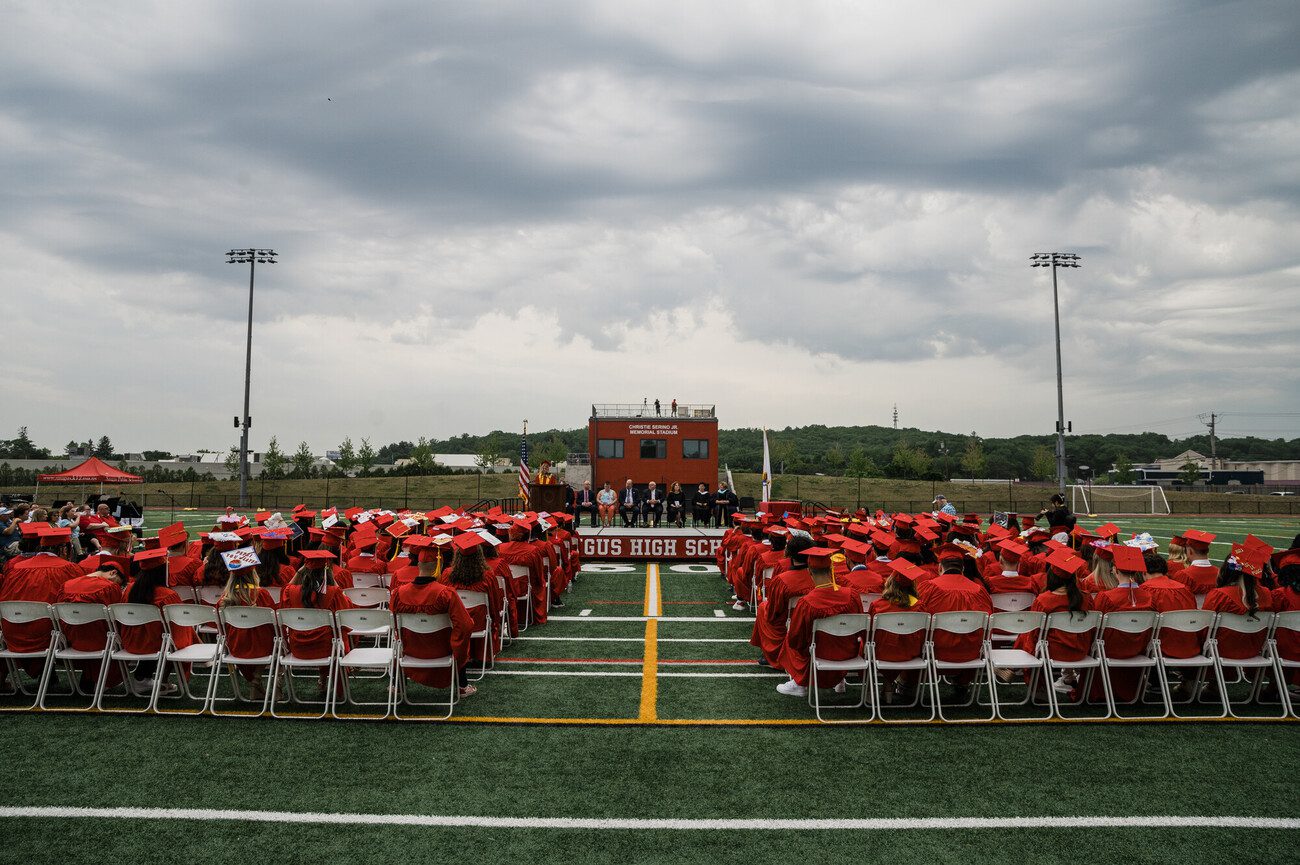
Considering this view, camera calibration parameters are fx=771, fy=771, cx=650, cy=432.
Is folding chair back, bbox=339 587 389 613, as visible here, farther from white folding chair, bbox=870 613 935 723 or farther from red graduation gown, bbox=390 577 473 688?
white folding chair, bbox=870 613 935 723

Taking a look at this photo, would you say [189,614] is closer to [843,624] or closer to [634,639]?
[634,639]

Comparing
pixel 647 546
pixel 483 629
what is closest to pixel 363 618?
pixel 483 629

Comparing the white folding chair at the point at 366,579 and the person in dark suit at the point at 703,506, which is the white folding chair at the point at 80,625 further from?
the person in dark suit at the point at 703,506

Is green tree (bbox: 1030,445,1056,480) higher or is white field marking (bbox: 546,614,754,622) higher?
green tree (bbox: 1030,445,1056,480)

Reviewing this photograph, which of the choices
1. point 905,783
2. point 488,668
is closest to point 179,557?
point 488,668

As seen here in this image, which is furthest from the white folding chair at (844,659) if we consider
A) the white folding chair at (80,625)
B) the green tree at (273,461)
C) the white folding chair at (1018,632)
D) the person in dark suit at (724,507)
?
the green tree at (273,461)

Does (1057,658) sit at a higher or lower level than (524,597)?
higher

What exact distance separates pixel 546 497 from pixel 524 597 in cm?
1146

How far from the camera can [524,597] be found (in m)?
10.8

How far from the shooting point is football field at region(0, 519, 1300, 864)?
4445 mm

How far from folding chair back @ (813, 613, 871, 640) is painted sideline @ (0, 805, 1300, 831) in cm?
201

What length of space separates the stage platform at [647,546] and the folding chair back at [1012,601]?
10.5 meters

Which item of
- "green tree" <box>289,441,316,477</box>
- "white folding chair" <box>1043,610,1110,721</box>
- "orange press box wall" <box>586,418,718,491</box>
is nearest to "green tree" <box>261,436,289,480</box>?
"green tree" <box>289,441,316,477</box>

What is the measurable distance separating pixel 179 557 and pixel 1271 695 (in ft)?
38.1
